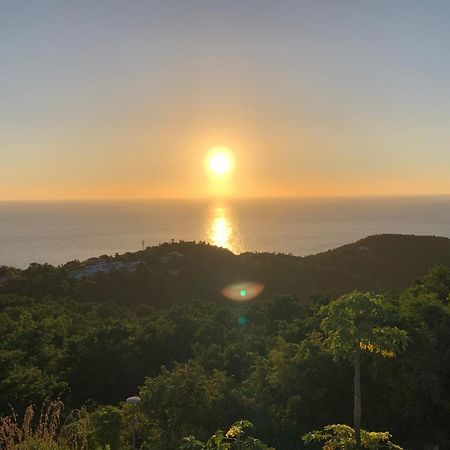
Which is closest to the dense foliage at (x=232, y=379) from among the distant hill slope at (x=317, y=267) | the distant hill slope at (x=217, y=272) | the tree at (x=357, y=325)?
the tree at (x=357, y=325)

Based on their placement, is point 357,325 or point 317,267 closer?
point 357,325

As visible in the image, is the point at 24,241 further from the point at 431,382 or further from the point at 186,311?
the point at 431,382

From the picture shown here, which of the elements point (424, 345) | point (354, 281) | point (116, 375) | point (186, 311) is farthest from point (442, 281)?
point (354, 281)

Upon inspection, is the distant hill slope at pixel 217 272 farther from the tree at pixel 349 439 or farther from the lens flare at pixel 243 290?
the tree at pixel 349 439

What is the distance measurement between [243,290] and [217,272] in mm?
5378

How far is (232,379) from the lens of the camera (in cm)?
1484

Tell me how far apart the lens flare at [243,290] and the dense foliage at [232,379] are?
20.3 metres

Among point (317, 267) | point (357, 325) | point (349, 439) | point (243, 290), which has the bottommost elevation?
point (243, 290)

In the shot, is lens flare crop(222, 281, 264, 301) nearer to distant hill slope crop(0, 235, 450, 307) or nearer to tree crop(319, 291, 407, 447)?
distant hill slope crop(0, 235, 450, 307)

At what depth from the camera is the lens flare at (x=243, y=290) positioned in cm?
4178

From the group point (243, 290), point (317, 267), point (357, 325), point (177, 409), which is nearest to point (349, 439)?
point (357, 325)

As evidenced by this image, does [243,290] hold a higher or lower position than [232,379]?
lower

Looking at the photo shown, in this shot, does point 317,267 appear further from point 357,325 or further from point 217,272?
point 357,325

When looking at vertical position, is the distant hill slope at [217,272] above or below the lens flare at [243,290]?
above
